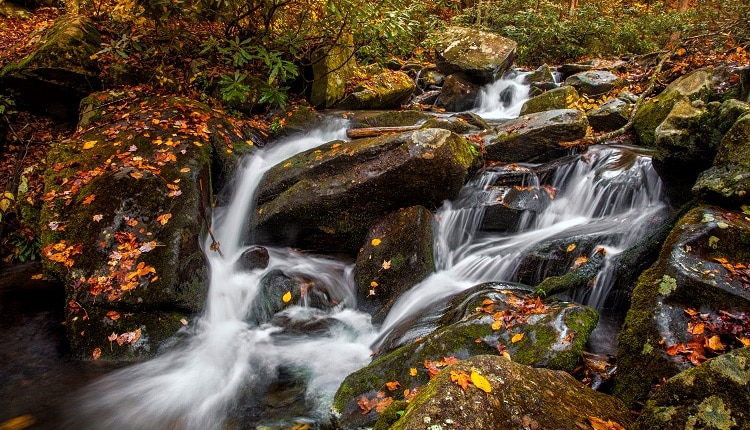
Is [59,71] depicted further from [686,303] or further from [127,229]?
[686,303]

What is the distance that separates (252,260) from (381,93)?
525cm

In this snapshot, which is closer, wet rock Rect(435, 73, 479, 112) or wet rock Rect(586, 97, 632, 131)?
wet rock Rect(586, 97, 632, 131)

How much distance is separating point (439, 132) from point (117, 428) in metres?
5.07

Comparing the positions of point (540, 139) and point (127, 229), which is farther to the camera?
point (540, 139)

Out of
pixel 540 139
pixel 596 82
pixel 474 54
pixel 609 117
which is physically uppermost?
pixel 474 54

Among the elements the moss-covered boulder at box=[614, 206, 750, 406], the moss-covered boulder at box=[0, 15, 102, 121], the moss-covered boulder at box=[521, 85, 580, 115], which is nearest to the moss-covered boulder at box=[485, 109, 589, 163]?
the moss-covered boulder at box=[521, 85, 580, 115]

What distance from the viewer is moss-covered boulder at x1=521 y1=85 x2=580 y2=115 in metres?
8.48

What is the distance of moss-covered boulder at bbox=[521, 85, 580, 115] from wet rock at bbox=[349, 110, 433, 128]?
2534mm

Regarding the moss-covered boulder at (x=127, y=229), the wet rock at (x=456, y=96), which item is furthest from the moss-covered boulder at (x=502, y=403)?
the wet rock at (x=456, y=96)

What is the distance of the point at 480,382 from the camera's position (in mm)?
1878

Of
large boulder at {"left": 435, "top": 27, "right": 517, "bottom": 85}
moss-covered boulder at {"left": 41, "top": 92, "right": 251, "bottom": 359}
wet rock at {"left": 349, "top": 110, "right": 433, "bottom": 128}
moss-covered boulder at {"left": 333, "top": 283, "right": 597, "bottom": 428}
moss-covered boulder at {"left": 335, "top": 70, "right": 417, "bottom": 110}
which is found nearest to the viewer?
moss-covered boulder at {"left": 333, "top": 283, "right": 597, "bottom": 428}

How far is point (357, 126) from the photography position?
795 cm

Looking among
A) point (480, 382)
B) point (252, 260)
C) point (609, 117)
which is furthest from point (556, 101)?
point (480, 382)

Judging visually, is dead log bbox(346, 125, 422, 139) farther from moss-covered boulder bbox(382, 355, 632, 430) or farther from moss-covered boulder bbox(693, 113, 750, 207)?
moss-covered boulder bbox(382, 355, 632, 430)
